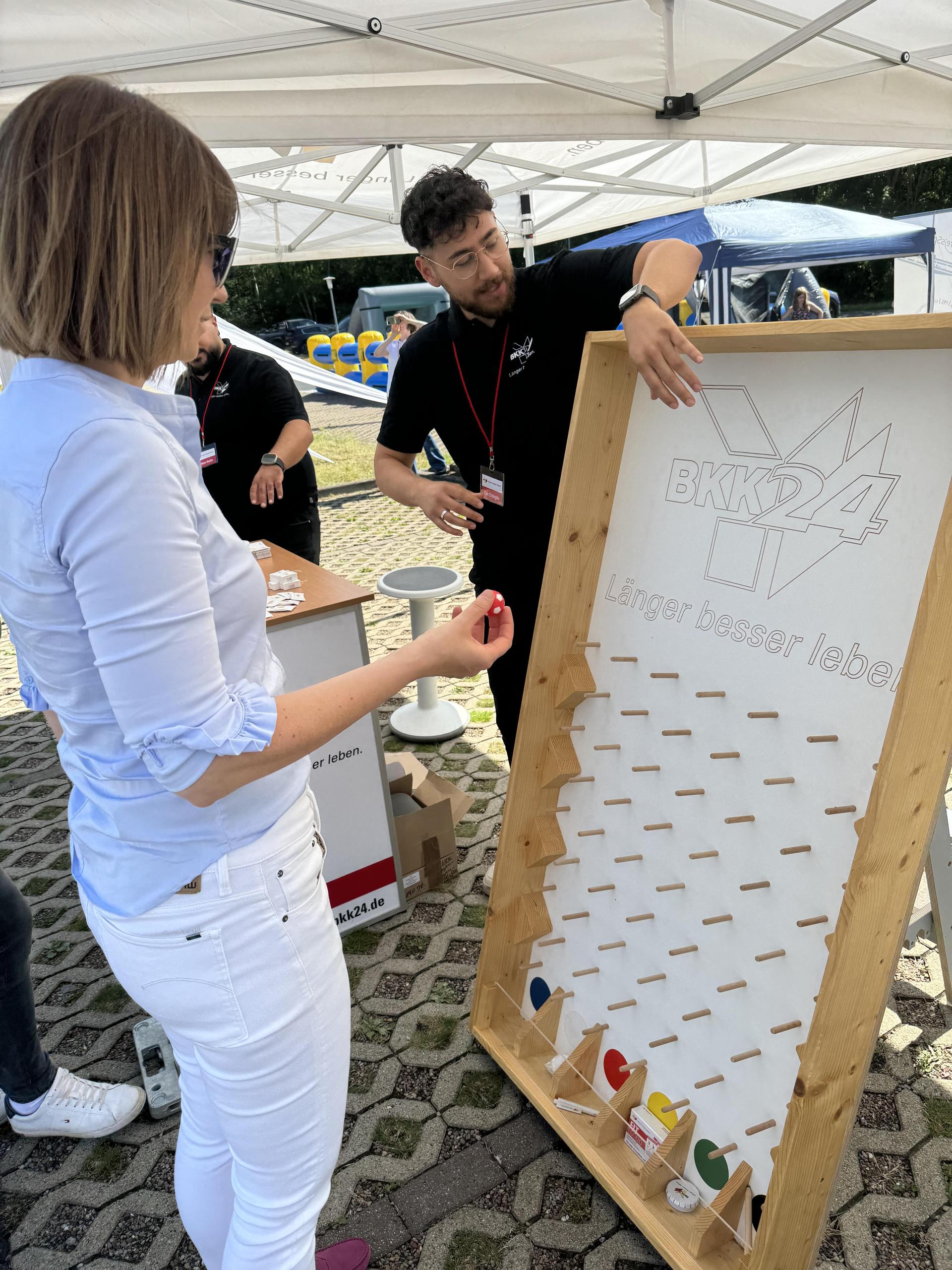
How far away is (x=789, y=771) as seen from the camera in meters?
1.46

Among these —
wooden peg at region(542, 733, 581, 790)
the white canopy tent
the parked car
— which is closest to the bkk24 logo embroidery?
wooden peg at region(542, 733, 581, 790)

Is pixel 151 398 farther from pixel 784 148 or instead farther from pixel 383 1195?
pixel 784 148

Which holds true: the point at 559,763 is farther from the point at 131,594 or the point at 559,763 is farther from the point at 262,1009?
the point at 131,594

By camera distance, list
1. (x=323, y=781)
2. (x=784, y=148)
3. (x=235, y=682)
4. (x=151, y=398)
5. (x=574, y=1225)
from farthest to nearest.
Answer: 1. (x=784, y=148)
2. (x=323, y=781)
3. (x=574, y=1225)
4. (x=235, y=682)
5. (x=151, y=398)

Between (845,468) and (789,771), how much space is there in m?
0.52

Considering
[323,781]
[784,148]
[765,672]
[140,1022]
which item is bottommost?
[140,1022]

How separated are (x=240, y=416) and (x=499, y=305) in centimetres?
160

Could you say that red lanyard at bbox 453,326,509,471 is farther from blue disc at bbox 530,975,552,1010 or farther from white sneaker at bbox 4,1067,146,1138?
white sneaker at bbox 4,1067,146,1138

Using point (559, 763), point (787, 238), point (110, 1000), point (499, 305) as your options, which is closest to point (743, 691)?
point (559, 763)

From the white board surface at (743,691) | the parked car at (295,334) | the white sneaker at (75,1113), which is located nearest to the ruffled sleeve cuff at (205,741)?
the white board surface at (743,691)

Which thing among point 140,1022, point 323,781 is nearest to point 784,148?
point 323,781

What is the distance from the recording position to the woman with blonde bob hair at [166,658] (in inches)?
29.9

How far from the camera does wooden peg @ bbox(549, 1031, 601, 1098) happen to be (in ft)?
6.04

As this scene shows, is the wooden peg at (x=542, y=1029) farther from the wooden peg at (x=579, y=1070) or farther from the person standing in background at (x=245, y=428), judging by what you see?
the person standing in background at (x=245, y=428)
